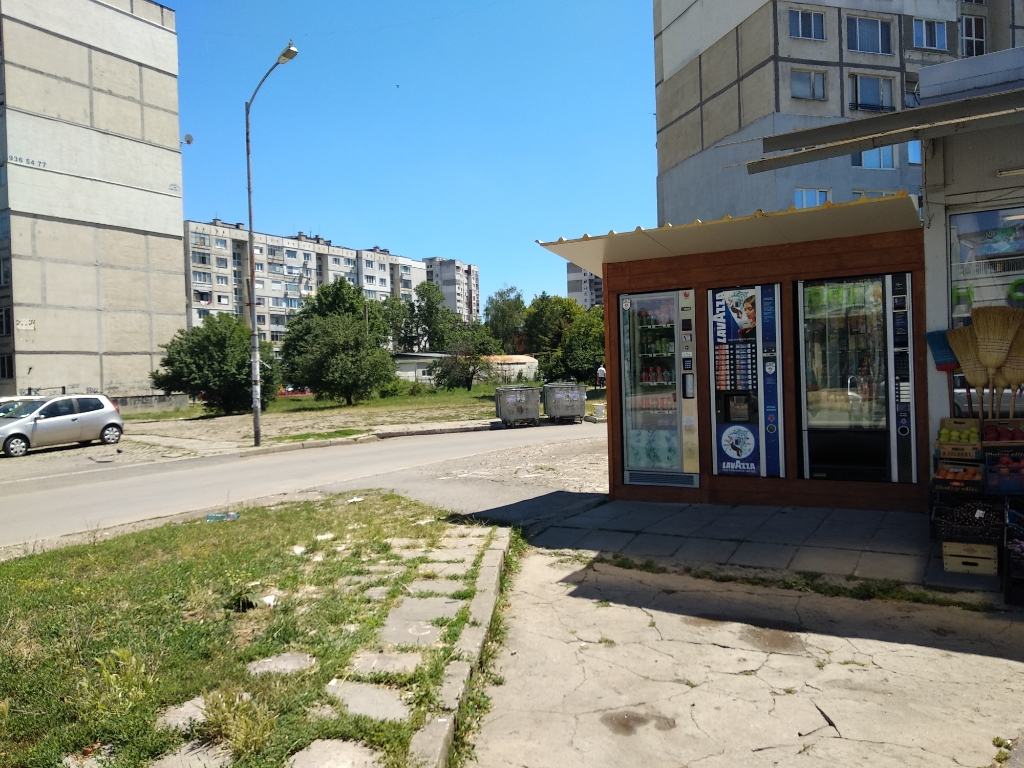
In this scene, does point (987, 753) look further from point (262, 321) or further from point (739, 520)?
point (262, 321)

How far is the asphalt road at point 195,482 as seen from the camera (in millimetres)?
10211

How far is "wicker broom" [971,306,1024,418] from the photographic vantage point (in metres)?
6.02

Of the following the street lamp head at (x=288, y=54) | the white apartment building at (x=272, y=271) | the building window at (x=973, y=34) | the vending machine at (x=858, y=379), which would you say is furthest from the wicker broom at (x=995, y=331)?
the white apartment building at (x=272, y=271)

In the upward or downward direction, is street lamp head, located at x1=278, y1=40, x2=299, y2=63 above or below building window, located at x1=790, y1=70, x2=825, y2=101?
below

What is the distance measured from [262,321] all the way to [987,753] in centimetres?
10080

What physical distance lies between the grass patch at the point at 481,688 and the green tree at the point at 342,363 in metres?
34.4

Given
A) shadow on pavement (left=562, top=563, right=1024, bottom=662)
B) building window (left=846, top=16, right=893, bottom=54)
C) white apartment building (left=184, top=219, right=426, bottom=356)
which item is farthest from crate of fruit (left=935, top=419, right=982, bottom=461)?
white apartment building (left=184, top=219, right=426, bottom=356)

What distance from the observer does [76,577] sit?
6.01 metres

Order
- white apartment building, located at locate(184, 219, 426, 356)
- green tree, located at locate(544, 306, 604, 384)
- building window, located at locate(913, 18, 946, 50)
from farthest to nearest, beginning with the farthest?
white apartment building, located at locate(184, 219, 426, 356)
green tree, located at locate(544, 306, 604, 384)
building window, located at locate(913, 18, 946, 50)

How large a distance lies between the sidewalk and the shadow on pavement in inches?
19.7

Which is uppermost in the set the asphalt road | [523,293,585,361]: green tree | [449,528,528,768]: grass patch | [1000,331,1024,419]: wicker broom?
[523,293,585,361]: green tree

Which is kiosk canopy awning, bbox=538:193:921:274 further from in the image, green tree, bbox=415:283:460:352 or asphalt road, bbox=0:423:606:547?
green tree, bbox=415:283:460:352

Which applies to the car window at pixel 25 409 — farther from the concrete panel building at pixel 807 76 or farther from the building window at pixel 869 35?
the building window at pixel 869 35

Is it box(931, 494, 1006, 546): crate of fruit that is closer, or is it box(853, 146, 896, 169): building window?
box(931, 494, 1006, 546): crate of fruit
